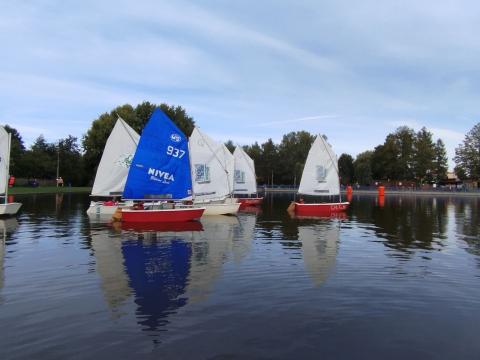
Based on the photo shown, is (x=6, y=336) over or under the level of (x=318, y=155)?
under

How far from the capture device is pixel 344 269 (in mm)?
17141

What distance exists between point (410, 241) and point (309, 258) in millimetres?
9186

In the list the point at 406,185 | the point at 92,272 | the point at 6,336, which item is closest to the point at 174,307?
the point at 6,336

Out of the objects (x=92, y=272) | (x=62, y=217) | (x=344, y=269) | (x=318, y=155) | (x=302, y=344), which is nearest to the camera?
(x=302, y=344)

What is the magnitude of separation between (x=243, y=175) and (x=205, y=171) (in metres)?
21.1

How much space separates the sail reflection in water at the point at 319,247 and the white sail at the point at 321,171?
11603 mm

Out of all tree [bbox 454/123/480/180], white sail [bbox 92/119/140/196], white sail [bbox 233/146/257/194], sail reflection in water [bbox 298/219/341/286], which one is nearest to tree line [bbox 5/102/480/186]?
tree [bbox 454/123/480/180]

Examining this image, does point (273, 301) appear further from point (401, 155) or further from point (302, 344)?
point (401, 155)

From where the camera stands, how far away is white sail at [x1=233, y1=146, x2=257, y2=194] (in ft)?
197

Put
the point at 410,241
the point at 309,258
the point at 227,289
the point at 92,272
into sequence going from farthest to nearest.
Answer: the point at 410,241 < the point at 309,258 < the point at 92,272 < the point at 227,289

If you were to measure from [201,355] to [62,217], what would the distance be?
31524 millimetres

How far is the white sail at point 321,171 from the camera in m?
47.6

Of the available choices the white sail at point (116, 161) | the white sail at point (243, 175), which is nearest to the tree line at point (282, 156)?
the white sail at point (243, 175)

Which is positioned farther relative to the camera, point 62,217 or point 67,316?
point 62,217
